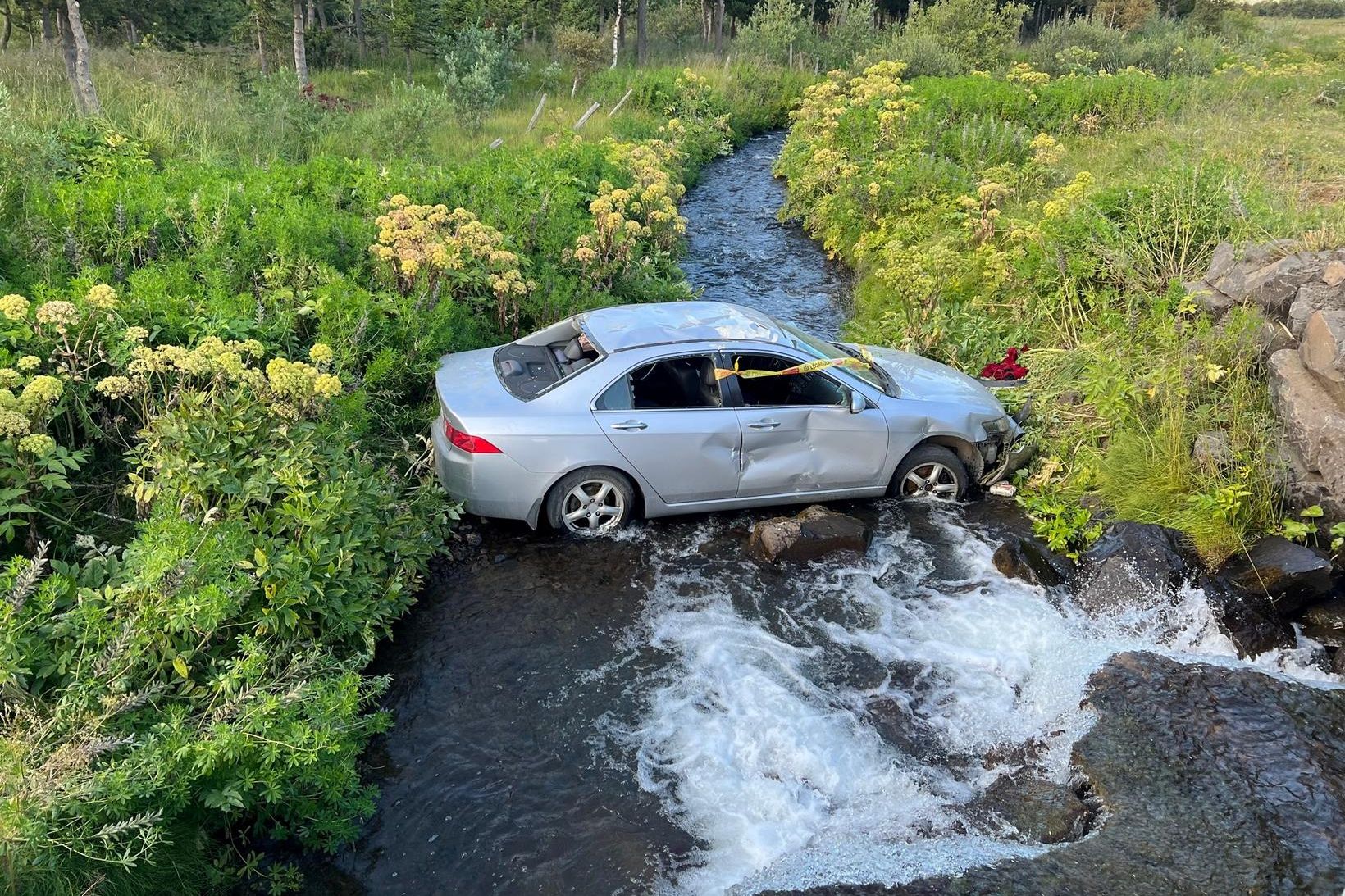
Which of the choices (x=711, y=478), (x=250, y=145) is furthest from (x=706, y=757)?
(x=250, y=145)

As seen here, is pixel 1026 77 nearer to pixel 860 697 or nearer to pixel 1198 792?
pixel 860 697

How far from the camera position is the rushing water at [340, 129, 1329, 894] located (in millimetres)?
5035

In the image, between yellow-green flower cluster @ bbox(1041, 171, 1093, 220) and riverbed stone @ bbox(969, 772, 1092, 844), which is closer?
riverbed stone @ bbox(969, 772, 1092, 844)

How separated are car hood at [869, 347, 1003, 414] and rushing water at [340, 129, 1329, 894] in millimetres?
988

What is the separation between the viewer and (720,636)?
21.9 feet

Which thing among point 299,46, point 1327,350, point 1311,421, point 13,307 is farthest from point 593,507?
point 299,46

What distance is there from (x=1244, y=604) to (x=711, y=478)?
4.03 m

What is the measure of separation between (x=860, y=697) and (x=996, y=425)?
3.28 metres

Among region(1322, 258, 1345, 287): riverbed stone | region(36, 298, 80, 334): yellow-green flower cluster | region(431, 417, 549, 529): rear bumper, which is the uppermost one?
region(36, 298, 80, 334): yellow-green flower cluster

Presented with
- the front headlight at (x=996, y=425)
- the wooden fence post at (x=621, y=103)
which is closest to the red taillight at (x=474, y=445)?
the front headlight at (x=996, y=425)

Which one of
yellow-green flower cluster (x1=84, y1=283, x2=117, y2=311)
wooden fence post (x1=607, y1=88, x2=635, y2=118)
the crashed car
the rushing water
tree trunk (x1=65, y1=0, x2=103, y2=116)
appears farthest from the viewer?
wooden fence post (x1=607, y1=88, x2=635, y2=118)

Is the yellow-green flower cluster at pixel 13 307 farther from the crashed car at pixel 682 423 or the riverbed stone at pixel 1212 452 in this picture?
the riverbed stone at pixel 1212 452

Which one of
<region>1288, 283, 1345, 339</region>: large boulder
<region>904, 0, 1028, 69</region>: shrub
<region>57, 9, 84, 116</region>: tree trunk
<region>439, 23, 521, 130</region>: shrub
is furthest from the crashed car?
<region>904, 0, 1028, 69</region>: shrub

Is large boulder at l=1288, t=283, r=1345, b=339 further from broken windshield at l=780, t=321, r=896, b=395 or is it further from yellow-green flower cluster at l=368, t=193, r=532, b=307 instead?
yellow-green flower cluster at l=368, t=193, r=532, b=307
